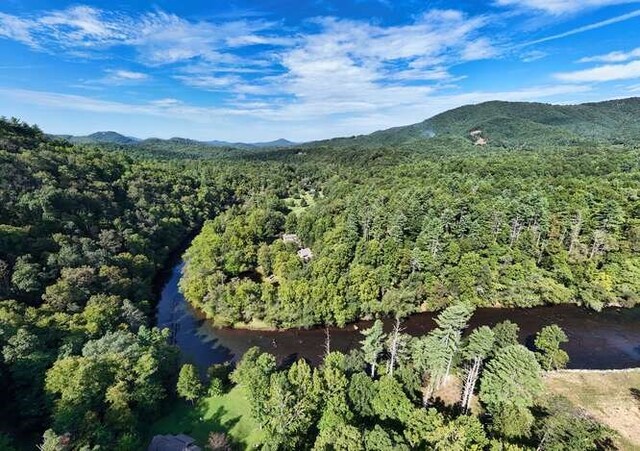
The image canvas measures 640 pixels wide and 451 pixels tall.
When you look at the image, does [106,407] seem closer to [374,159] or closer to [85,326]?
[85,326]

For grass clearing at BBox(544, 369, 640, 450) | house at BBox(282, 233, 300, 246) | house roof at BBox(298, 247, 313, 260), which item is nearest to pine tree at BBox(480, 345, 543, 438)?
grass clearing at BBox(544, 369, 640, 450)

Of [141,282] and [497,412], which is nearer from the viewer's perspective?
[497,412]

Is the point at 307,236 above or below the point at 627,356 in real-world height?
above

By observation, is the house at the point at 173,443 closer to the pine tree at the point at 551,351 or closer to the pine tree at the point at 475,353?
the pine tree at the point at 475,353

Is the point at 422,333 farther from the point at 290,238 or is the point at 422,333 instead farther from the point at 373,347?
the point at 290,238

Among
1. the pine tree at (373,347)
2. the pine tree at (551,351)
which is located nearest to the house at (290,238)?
the pine tree at (373,347)

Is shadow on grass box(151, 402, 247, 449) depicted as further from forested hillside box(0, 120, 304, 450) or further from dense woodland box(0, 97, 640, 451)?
forested hillside box(0, 120, 304, 450)

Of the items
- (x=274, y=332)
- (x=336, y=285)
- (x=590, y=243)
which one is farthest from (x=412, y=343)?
(x=590, y=243)
